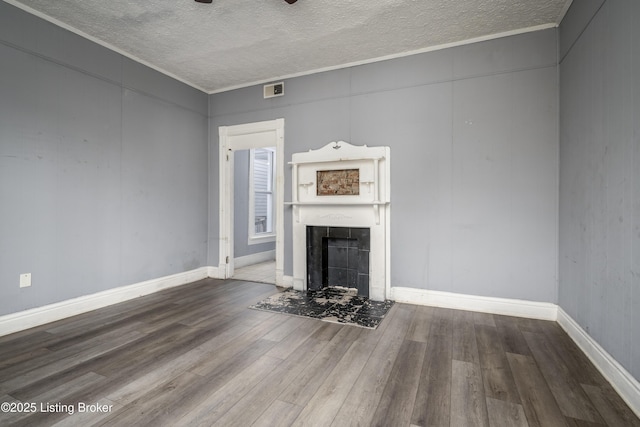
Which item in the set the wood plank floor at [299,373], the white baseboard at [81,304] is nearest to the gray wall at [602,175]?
the wood plank floor at [299,373]

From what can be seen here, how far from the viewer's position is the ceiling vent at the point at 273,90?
159 inches

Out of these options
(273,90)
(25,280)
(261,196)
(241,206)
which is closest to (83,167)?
(25,280)

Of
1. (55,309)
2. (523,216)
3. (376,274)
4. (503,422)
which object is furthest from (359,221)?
(55,309)

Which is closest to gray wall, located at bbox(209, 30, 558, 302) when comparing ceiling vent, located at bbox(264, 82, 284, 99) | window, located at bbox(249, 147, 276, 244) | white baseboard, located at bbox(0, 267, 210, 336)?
ceiling vent, located at bbox(264, 82, 284, 99)

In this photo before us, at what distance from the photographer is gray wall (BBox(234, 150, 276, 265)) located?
17.7 ft

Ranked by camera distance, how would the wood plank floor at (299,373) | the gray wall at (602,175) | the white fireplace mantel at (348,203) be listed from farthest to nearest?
the white fireplace mantel at (348,203)
the gray wall at (602,175)
the wood plank floor at (299,373)

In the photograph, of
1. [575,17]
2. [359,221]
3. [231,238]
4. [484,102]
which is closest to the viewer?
[575,17]

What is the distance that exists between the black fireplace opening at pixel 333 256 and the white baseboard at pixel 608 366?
2.01 m

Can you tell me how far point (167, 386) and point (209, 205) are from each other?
3.14 meters

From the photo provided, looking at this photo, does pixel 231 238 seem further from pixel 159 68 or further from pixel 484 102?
pixel 484 102

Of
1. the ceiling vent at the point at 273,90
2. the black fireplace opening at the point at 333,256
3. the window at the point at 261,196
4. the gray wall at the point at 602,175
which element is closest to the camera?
the gray wall at the point at 602,175

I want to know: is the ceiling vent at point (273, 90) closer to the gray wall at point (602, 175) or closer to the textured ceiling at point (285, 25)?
the textured ceiling at point (285, 25)

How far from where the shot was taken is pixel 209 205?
15.1 feet

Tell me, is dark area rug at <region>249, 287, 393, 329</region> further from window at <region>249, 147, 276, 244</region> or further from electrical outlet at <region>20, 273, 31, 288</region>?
window at <region>249, 147, 276, 244</region>
